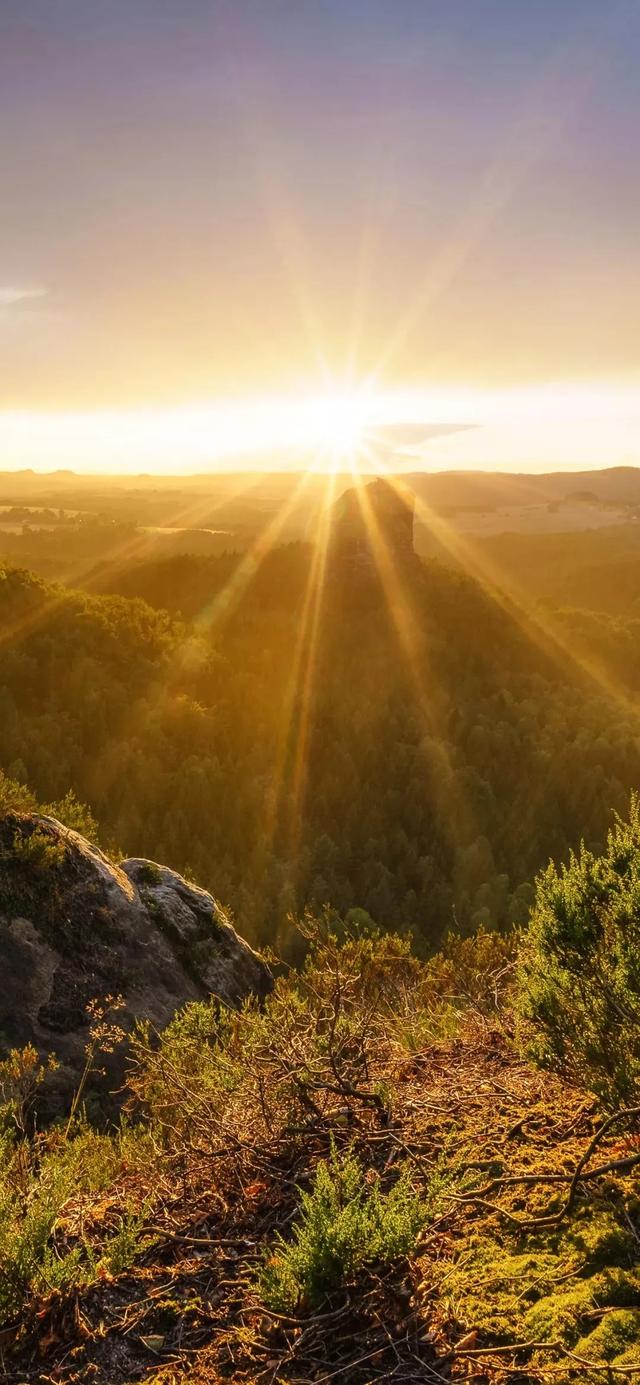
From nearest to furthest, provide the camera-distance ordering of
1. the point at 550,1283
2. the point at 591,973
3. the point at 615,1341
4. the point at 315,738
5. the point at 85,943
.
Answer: the point at 615,1341 → the point at 550,1283 → the point at 591,973 → the point at 85,943 → the point at 315,738

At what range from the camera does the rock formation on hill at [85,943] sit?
374 inches

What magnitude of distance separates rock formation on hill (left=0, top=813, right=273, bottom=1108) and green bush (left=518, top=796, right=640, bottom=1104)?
282 inches

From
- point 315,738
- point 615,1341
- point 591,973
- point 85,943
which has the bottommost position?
point 315,738

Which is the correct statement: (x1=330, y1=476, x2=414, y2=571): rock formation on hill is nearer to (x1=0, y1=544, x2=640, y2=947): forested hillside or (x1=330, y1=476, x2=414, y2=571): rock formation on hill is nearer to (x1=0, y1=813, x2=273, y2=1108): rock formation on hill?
(x1=0, y1=544, x2=640, y2=947): forested hillside

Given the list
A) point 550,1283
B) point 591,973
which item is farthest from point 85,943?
point 550,1283

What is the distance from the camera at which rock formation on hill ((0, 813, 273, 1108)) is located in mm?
9500

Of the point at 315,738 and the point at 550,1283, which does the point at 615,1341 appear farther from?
the point at 315,738

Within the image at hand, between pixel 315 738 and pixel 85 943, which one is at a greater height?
pixel 85 943

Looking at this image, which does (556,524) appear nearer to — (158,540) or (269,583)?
(158,540)

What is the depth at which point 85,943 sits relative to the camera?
10.5 meters

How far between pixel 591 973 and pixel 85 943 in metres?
8.35

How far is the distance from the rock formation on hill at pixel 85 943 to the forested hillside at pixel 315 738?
12.1 meters

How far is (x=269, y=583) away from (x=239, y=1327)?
51.4 metres

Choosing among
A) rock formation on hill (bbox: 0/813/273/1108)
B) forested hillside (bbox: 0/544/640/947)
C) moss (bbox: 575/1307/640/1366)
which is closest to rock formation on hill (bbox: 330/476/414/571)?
forested hillside (bbox: 0/544/640/947)
